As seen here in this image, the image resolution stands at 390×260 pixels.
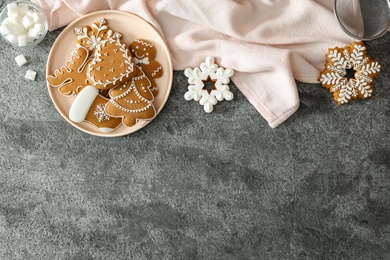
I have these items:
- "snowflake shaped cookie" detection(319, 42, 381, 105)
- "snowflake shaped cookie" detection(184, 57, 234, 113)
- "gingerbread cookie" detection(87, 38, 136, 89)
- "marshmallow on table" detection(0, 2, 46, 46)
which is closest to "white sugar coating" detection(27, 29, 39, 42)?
"marshmallow on table" detection(0, 2, 46, 46)

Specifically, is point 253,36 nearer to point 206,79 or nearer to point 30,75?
point 206,79

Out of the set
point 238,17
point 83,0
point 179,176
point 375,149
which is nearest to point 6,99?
point 83,0

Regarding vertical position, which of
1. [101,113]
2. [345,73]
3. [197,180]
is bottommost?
[197,180]

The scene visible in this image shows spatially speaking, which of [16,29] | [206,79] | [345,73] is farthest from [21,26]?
[345,73]

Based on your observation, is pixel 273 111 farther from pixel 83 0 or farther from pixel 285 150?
pixel 83 0

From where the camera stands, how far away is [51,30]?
1098mm

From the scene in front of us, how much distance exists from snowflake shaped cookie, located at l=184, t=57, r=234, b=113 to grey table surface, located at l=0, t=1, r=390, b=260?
0.08ft

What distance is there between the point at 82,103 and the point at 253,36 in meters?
0.41

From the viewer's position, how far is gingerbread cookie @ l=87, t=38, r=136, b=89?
1010 millimetres

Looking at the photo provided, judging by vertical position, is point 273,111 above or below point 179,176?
above

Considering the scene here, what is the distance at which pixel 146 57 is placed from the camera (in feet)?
3.47

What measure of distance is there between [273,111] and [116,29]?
0.41 m

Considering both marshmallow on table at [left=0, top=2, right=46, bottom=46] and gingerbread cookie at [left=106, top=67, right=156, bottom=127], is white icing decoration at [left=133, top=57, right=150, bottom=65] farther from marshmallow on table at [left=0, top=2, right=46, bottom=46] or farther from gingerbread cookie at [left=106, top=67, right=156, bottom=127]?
marshmallow on table at [left=0, top=2, right=46, bottom=46]

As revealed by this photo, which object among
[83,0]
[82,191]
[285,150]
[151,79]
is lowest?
[82,191]
